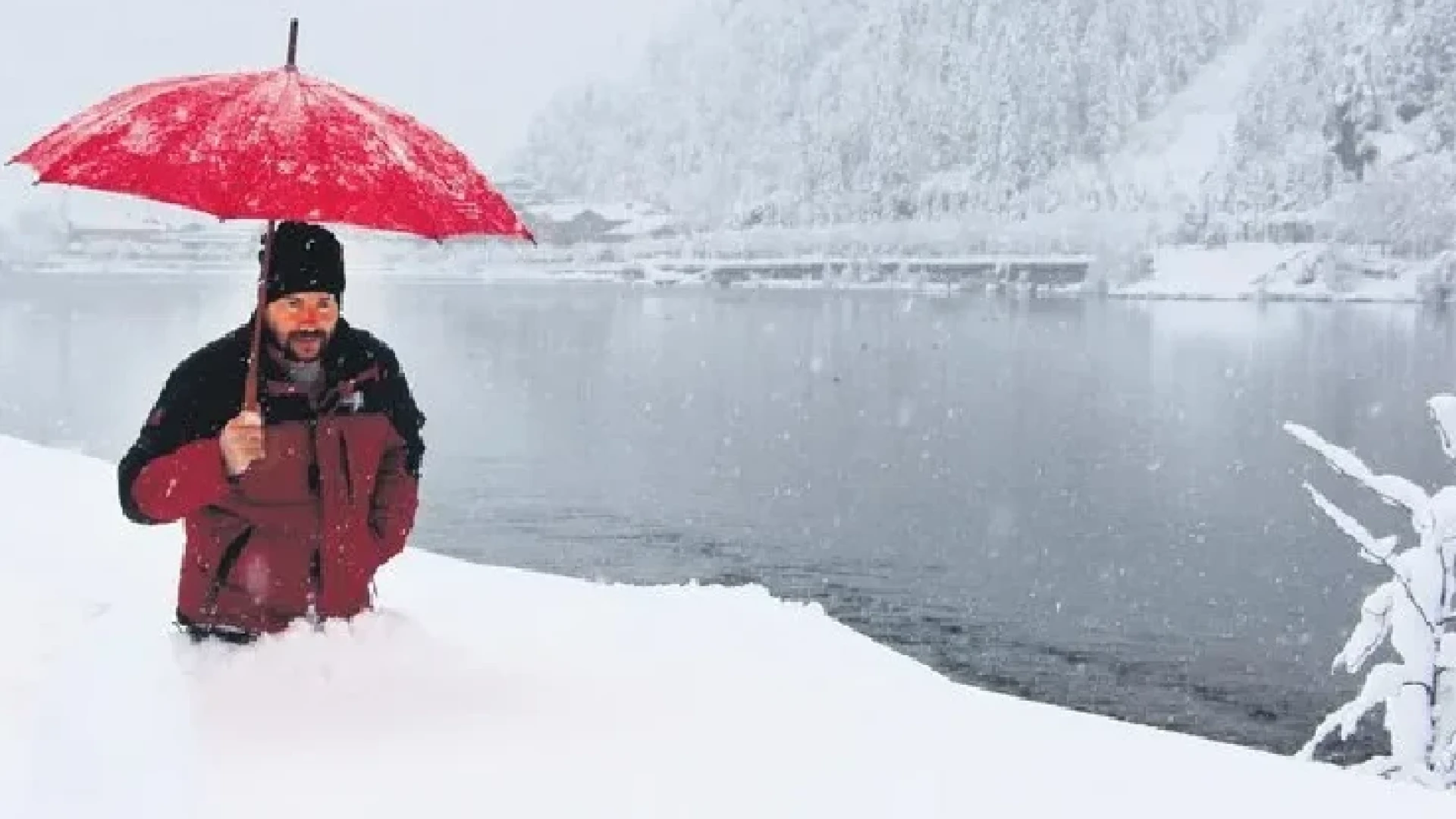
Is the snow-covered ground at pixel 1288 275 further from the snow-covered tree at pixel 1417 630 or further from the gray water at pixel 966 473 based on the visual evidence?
the snow-covered tree at pixel 1417 630

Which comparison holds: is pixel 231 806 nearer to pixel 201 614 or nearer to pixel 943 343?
pixel 201 614

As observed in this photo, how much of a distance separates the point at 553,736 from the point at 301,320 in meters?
1.75

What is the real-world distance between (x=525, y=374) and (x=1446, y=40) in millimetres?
156444

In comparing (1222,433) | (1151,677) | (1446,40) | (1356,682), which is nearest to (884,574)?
(1151,677)

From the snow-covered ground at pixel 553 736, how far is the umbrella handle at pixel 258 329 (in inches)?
41.4

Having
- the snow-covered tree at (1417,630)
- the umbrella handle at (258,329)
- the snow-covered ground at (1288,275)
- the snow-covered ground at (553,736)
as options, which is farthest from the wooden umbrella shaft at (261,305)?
the snow-covered ground at (1288,275)

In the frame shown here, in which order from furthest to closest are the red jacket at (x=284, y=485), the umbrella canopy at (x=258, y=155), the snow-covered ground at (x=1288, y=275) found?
the snow-covered ground at (x=1288, y=275), the red jacket at (x=284, y=485), the umbrella canopy at (x=258, y=155)

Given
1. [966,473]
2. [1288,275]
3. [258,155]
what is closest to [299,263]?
[258,155]

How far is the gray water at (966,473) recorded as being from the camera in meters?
30.1

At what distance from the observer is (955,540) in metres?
39.4

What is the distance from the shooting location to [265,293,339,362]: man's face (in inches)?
196

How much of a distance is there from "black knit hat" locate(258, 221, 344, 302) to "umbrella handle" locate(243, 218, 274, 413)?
0.10ft

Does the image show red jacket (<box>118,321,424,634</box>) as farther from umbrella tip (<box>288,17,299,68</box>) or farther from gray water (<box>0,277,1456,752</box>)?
gray water (<box>0,277,1456,752</box>)

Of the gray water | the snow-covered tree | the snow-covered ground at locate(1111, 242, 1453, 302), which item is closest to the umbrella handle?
the snow-covered tree
